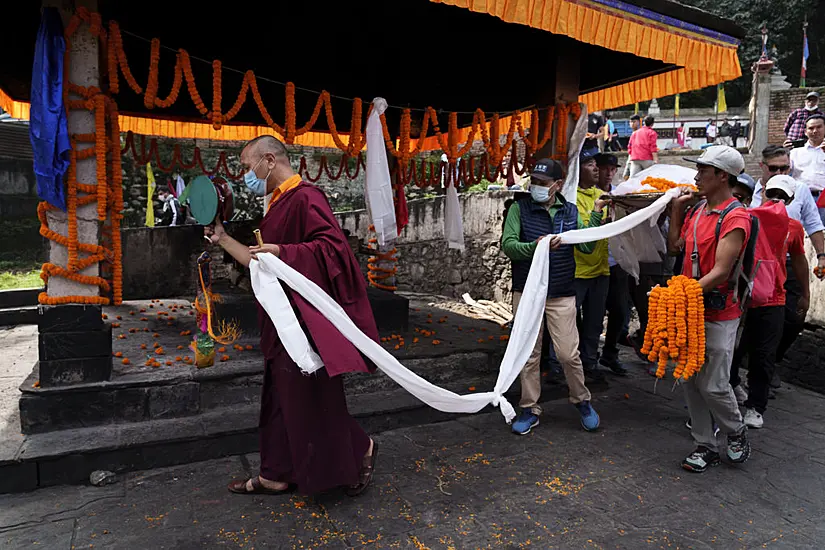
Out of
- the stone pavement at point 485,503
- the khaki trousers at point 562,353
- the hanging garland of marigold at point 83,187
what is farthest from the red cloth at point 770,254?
the hanging garland of marigold at point 83,187

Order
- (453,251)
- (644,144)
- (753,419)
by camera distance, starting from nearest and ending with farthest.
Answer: (753,419) < (453,251) < (644,144)

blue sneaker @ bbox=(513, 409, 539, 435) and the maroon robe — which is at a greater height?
the maroon robe

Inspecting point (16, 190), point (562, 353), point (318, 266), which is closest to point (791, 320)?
point (562, 353)

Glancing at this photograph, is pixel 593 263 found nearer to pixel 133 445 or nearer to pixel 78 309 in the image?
pixel 133 445

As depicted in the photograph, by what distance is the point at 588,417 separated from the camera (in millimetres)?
4113

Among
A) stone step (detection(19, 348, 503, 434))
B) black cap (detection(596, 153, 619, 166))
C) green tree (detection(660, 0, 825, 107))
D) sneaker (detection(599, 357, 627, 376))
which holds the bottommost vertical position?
sneaker (detection(599, 357, 627, 376))

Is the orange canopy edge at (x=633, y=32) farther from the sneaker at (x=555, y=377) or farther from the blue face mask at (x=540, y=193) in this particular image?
the sneaker at (x=555, y=377)

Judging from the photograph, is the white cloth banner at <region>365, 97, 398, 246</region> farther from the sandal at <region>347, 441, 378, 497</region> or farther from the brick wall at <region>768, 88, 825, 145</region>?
the brick wall at <region>768, 88, 825, 145</region>

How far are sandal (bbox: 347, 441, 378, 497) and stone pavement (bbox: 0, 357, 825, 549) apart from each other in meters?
0.05

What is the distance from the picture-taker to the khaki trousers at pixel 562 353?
4.00 m

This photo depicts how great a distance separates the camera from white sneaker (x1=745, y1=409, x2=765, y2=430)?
418 cm

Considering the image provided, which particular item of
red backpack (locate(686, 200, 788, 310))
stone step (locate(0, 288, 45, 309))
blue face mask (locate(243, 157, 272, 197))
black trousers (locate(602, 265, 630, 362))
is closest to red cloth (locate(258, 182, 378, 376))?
blue face mask (locate(243, 157, 272, 197))

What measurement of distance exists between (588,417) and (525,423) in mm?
460

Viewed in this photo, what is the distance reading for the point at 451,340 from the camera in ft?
17.9
